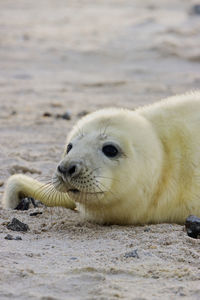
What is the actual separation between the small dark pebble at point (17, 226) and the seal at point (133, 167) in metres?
0.27

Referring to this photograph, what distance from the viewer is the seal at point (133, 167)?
3736 millimetres

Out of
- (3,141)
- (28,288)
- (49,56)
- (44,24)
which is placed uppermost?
(44,24)

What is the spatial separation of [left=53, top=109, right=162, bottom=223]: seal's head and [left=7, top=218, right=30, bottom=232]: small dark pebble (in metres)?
0.28

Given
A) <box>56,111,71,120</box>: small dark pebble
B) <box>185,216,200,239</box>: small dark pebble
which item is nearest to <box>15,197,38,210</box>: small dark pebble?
<box>185,216,200,239</box>: small dark pebble

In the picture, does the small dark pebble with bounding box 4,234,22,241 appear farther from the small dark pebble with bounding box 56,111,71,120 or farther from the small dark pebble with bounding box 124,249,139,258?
the small dark pebble with bounding box 56,111,71,120

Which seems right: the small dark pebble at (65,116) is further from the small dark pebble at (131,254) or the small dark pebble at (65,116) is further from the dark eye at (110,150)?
the small dark pebble at (131,254)

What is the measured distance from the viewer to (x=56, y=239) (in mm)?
3633

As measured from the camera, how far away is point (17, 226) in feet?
12.3

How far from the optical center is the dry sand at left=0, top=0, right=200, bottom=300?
2959 mm

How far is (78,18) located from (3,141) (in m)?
8.55

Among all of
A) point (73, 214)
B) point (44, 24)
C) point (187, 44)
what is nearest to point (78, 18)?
point (44, 24)

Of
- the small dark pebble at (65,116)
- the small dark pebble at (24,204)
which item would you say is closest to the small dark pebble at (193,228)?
the small dark pebble at (24,204)

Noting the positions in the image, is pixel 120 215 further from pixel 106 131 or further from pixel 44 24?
pixel 44 24

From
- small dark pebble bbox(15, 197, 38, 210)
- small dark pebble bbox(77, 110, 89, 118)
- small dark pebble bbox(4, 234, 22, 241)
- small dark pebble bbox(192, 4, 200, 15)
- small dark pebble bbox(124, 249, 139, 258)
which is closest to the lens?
small dark pebble bbox(124, 249, 139, 258)
